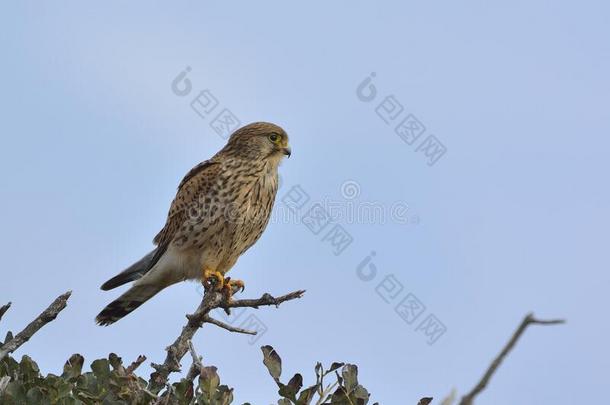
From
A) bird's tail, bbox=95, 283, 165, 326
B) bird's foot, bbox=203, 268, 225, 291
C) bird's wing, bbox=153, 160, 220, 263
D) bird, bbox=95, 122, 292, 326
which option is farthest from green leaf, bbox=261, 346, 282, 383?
bird's tail, bbox=95, 283, 165, 326

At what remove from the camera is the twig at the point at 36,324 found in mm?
2713

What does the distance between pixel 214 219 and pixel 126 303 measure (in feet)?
2.76

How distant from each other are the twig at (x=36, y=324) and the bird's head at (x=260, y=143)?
260 centimetres

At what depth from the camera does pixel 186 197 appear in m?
5.11

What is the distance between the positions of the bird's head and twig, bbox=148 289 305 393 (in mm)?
1390

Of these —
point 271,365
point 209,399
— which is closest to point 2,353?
point 209,399

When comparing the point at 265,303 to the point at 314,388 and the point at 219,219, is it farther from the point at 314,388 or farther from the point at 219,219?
the point at 219,219

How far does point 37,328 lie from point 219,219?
216cm

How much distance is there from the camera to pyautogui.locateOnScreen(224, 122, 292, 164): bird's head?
524 centimetres

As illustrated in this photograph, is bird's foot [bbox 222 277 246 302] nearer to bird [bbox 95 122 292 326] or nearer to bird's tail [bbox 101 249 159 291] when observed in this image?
bird [bbox 95 122 292 326]

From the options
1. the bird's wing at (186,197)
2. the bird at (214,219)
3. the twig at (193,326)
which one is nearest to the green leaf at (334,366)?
the twig at (193,326)

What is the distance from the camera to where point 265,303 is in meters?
3.60

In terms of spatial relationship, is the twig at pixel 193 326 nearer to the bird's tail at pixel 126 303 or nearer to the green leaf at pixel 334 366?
the green leaf at pixel 334 366

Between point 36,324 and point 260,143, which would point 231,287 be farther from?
point 36,324
